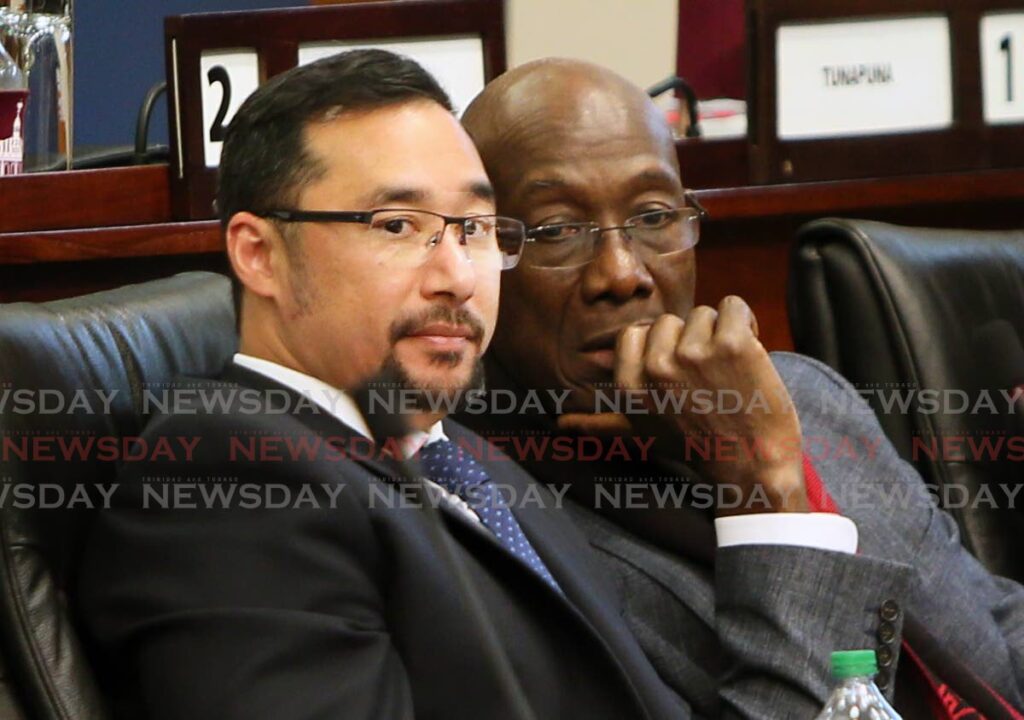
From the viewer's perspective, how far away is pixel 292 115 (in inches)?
50.3

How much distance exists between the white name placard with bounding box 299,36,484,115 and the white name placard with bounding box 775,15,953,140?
14.9 inches

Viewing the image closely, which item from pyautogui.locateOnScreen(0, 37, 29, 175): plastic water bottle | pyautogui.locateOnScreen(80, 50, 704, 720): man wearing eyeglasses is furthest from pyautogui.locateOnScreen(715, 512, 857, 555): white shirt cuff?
pyautogui.locateOnScreen(0, 37, 29, 175): plastic water bottle

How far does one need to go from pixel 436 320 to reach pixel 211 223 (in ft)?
2.13

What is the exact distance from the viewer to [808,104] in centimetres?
200

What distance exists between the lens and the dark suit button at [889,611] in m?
1.42

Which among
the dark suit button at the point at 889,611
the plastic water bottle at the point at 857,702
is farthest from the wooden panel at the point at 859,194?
the plastic water bottle at the point at 857,702

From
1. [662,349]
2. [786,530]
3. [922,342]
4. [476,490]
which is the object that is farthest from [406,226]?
[922,342]

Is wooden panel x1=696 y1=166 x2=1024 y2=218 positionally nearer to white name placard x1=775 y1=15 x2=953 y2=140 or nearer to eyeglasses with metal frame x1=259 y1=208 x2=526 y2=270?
white name placard x1=775 y1=15 x2=953 y2=140

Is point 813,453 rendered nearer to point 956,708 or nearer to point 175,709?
A: point 956,708

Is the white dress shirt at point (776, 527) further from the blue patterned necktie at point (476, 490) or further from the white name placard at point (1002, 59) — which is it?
the white name placard at point (1002, 59)

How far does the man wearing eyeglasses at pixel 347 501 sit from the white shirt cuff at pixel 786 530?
126 millimetres

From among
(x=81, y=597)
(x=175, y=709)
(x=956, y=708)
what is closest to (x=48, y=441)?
(x=81, y=597)

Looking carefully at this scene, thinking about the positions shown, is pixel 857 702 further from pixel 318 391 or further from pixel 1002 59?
pixel 1002 59

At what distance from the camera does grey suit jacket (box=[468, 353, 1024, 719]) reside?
138cm
